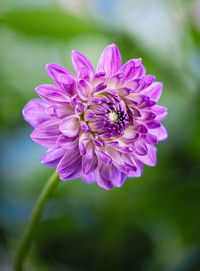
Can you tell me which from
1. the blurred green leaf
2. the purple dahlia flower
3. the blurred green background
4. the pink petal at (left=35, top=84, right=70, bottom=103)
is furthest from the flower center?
the blurred green leaf

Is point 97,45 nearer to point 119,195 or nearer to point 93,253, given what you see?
point 119,195

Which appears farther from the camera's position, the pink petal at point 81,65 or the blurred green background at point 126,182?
the blurred green background at point 126,182

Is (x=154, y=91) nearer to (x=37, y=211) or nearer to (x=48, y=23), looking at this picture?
(x=37, y=211)

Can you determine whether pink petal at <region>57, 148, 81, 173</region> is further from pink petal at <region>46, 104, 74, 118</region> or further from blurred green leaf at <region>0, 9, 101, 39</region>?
blurred green leaf at <region>0, 9, 101, 39</region>

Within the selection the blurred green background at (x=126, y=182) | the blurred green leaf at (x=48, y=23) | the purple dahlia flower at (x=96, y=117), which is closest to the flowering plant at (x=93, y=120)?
the purple dahlia flower at (x=96, y=117)

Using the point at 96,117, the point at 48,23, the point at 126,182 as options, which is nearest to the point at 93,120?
the point at 96,117

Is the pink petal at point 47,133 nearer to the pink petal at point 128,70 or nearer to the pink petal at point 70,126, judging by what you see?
the pink petal at point 70,126

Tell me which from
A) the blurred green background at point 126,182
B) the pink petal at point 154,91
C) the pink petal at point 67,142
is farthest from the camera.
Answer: the blurred green background at point 126,182

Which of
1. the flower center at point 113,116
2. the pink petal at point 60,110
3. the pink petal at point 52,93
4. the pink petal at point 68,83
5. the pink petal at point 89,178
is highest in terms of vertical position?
the pink petal at point 68,83

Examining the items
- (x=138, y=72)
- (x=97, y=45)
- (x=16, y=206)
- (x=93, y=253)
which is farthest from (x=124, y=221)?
(x=97, y=45)
